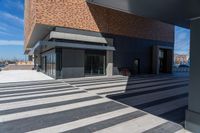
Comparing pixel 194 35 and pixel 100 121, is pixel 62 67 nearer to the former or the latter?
pixel 100 121

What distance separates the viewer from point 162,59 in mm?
27094

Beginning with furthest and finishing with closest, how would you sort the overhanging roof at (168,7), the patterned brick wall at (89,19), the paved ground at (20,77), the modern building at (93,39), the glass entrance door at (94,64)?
1. the glass entrance door at (94,64)
2. the modern building at (93,39)
3. the patterned brick wall at (89,19)
4. the paved ground at (20,77)
5. the overhanging roof at (168,7)

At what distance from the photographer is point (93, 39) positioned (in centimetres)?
1888

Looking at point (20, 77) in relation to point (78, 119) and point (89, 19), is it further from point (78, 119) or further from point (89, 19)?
point (78, 119)

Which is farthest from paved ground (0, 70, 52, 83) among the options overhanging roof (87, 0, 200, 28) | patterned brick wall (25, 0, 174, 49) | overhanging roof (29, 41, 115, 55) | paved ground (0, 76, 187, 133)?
overhanging roof (87, 0, 200, 28)

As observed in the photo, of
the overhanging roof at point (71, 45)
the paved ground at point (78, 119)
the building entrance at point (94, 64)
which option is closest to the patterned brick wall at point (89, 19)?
the overhanging roof at point (71, 45)

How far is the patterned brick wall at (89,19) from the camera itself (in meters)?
15.6

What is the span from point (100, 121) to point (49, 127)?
1.58 m

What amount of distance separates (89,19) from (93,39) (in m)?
2.35

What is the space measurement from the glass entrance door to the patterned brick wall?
3.28 meters

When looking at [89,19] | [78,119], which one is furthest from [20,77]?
[78,119]

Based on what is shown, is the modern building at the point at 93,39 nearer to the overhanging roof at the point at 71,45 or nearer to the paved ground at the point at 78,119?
the overhanging roof at the point at 71,45

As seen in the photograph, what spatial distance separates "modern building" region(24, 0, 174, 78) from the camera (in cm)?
1636

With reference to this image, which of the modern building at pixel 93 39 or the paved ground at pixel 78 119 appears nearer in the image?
the paved ground at pixel 78 119
